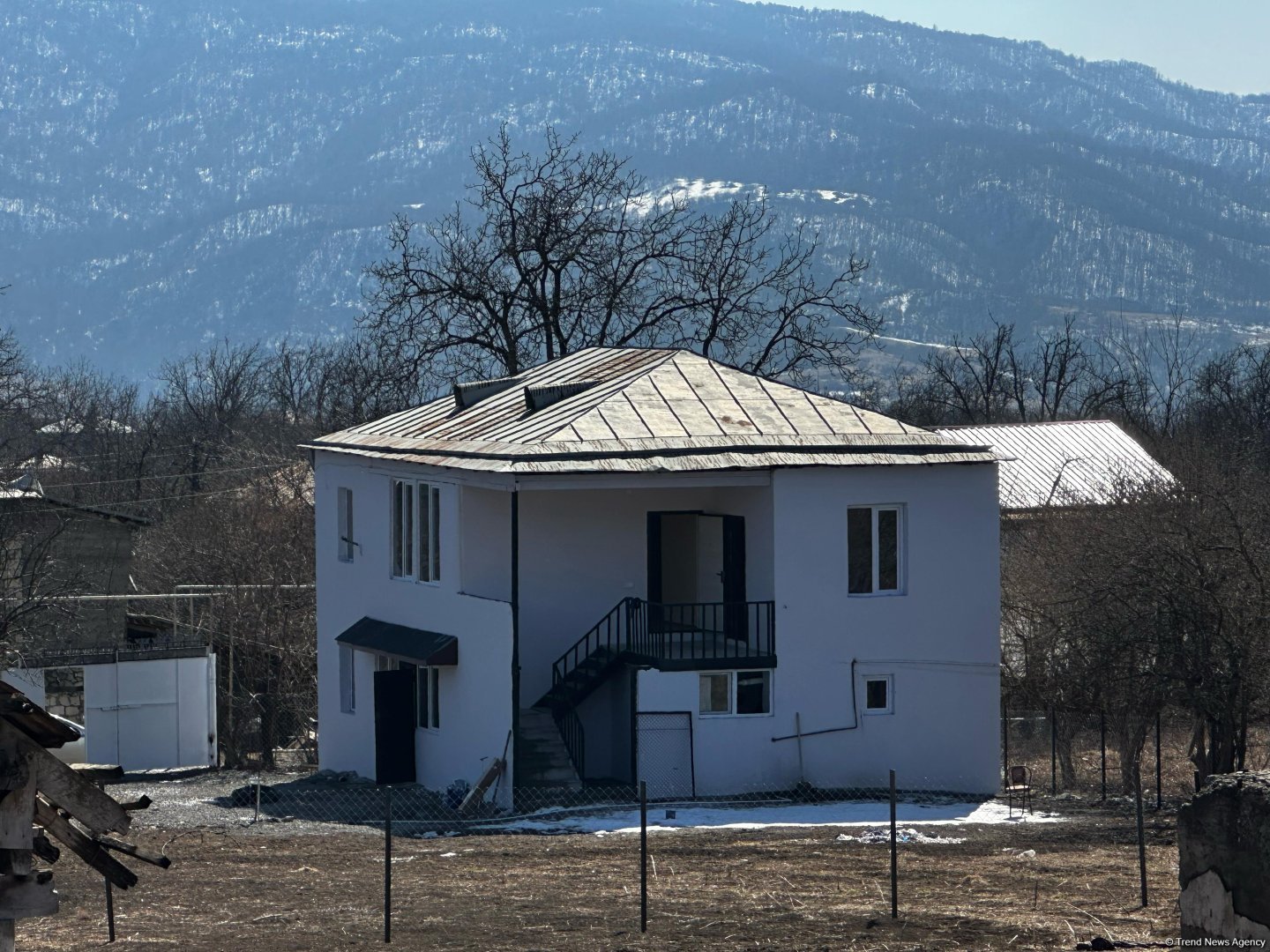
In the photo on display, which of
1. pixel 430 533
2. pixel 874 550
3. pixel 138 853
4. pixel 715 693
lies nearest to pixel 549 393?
pixel 430 533

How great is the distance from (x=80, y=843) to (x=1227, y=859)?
277 inches

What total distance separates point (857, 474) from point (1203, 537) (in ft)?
16.0

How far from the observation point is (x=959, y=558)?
27.1m

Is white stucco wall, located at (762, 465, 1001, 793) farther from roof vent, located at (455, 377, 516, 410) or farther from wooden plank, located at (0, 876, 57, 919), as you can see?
wooden plank, located at (0, 876, 57, 919)

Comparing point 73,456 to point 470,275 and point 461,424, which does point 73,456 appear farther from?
point 461,424

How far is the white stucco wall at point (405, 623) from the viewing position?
26078 millimetres

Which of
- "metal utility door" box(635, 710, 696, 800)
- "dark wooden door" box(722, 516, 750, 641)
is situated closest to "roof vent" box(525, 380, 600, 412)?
"dark wooden door" box(722, 516, 750, 641)

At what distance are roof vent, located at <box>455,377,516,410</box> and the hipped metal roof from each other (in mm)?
525

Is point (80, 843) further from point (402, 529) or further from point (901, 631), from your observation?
point (402, 529)

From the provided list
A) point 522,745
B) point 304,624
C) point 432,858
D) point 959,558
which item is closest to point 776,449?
point 959,558

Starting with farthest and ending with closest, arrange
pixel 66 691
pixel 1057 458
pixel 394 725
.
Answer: pixel 1057 458 → pixel 66 691 → pixel 394 725

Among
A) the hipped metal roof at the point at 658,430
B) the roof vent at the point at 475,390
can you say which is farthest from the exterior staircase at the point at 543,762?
the roof vent at the point at 475,390

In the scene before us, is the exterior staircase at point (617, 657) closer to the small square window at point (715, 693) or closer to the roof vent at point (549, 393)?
the small square window at point (715, 693)

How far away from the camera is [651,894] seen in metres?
16.5
